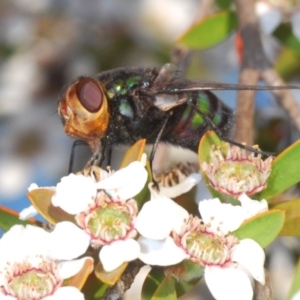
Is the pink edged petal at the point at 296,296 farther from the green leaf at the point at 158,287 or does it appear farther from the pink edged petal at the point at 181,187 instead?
the pink edged petal at the point at 181,187

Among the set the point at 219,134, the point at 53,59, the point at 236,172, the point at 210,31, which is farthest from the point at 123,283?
the point at 53,59

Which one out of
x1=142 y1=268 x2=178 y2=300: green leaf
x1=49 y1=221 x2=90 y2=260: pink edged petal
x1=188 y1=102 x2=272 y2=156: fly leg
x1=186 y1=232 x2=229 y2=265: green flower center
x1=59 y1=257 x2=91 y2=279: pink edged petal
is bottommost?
x1=142 y1=268 x2=178 y2=300: green leaf

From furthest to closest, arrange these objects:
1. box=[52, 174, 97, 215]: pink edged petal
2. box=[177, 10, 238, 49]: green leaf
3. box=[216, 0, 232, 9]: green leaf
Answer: box=[216, 0, 232, 9]: green leaf, box=[177, 10, 238, 49]: green leaf, box=[52, 174, 97, 215]: pink edged petal

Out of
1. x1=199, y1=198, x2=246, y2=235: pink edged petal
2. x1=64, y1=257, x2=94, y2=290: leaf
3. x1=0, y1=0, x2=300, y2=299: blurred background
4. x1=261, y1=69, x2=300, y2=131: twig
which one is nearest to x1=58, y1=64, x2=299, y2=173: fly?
x1=261, y1=69, x2=300, y2=131: twig

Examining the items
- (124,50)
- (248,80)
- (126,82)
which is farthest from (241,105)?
(124,50)

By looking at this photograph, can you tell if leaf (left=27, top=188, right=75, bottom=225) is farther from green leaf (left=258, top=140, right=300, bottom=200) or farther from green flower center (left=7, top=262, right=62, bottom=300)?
green leaf (left=258, top=140, right=300, bottom=200)

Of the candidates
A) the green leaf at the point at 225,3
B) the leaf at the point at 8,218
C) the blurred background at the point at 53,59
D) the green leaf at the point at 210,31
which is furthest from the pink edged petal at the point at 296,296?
the blurred background at the point at 53,59
